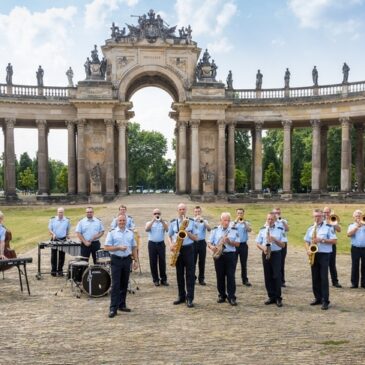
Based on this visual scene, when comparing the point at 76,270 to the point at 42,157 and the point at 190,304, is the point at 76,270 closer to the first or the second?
the point at 190,304

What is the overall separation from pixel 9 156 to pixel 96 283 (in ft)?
149

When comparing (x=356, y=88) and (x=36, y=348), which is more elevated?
(x=356, y=88)

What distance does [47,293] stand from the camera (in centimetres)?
1543

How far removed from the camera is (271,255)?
14469 millimetres

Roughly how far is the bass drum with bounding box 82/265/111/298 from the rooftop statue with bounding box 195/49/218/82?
45.3m

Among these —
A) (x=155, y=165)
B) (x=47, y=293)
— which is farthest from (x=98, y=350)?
(x=155, y=165)

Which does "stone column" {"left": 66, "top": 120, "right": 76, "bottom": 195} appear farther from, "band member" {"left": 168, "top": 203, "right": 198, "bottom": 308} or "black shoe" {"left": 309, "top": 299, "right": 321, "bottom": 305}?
"black shoe" {"left": 309, "top": 299, "right": 321, "bottom": 305}

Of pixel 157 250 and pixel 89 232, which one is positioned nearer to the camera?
pixel 157 250

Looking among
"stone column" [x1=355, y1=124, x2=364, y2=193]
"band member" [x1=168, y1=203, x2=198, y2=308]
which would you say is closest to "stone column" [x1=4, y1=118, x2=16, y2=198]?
"stone column" [x1=355, y1=124, x2=364, y2=193]

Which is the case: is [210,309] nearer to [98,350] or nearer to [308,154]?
[98,350]

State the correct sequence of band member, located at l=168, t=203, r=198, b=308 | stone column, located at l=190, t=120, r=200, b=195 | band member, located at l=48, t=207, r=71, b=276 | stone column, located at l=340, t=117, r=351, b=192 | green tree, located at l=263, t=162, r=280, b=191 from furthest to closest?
green tree, located at l=263, t=162, r=280, b=191 → stone column, located at l=190, t=120, r=200, b=195 → stone column, located at l=340, t=117, r=351, b=192 → band member, located at l=48, t=207, r=71, b=276 → band member, located at l=168, t=203, r=198, b=308

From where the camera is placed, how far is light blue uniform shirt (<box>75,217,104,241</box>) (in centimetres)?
1722

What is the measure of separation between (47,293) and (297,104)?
4790 centimetres

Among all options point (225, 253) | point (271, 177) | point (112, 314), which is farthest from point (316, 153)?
point (112, 314)
